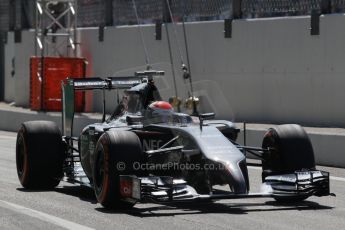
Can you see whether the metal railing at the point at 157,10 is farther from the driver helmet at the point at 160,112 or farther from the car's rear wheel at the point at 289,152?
the car's rear wheel at the point at 289,152

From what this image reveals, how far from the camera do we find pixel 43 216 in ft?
36.6

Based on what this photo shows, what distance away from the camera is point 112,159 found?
446 inches

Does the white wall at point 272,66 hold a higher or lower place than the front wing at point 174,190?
higher

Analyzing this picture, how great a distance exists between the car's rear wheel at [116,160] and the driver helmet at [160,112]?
3.30ft

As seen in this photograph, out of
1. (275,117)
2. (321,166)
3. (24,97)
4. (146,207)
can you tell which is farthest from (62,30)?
(146,207)

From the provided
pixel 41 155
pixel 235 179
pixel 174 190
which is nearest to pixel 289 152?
pixel 235 179

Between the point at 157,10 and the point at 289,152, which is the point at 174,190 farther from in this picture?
the point at 157,10

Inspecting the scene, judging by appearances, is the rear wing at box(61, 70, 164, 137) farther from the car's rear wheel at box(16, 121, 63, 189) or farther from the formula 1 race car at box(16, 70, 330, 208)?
the car's rear wheel at box(16, 121, 63, 189)

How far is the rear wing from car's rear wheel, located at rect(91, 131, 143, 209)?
2.38 metres

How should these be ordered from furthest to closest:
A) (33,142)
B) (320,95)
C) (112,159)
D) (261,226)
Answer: (320,95) → (33,142) → (112,159) → (261,226)

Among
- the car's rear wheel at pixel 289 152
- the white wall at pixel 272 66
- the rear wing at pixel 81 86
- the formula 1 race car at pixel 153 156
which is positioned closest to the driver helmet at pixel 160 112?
the formula 1 race car at pixel 153 156

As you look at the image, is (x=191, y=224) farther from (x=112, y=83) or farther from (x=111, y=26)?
(x=111, y=26)

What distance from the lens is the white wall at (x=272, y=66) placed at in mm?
22812

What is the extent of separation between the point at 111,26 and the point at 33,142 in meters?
18.4
